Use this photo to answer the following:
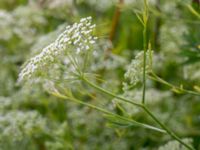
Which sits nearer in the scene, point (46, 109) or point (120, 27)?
point (46, 109)

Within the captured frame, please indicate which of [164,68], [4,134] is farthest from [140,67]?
[164,68]

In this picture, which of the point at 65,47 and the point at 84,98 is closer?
the point at 65,47

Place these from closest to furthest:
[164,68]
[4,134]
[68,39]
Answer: [68,39], [4,134], [164,68]

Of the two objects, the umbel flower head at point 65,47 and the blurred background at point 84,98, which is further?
the blurred background at point 84,98

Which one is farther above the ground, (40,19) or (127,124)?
(40,19)

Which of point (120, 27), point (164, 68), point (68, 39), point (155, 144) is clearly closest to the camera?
point (68, 39)

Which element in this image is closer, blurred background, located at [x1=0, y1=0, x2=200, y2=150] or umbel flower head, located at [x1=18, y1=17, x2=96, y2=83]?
umbel flower head, located at [x1=18, y1=17, x2=96, y2=83]

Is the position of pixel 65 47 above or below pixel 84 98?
above

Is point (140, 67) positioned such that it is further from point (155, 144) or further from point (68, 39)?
point (155, 144)

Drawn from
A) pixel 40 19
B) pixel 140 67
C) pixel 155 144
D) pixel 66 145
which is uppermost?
pixel 40 19
